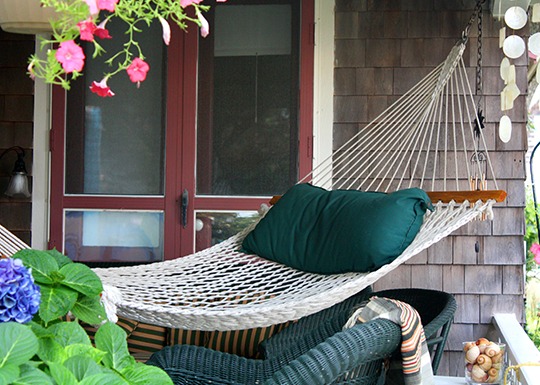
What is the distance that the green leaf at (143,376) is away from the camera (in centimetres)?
116

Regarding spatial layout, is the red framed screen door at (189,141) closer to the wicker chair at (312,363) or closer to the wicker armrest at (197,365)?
the wicker chair at (312,363)

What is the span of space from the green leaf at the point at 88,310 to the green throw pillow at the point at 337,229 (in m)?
1.45

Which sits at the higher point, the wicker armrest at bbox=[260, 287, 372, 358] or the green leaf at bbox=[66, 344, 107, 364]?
the green leaf at bbox=[66, 344, 107, 364]

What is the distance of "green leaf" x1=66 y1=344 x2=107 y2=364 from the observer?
1.14 m

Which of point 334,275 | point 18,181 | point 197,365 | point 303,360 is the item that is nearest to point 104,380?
point 303,360

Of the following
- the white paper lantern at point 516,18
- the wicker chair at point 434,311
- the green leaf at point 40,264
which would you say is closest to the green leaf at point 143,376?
the green leaf at point 40,264

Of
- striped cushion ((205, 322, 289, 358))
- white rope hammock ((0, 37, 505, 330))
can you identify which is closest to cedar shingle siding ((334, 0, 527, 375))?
white rope hammock ((0, 37, 505, 330))

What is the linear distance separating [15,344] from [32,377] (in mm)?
47

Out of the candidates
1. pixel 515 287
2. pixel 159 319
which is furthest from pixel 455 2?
pixel 159 319

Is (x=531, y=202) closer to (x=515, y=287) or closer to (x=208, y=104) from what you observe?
(x=515, y=287)

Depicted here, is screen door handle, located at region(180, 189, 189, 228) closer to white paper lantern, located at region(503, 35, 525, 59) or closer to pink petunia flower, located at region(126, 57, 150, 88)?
white paper lantern, located at region(503, 35, 525, 59)

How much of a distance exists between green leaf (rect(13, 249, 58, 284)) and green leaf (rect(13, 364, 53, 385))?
280 mm

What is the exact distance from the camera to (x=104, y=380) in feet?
3.42

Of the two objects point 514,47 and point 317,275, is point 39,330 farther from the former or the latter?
point 514,47
